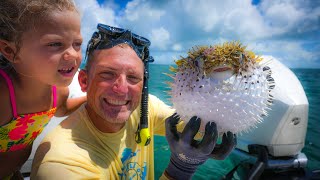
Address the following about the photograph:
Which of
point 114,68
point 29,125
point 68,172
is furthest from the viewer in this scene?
point 29,125

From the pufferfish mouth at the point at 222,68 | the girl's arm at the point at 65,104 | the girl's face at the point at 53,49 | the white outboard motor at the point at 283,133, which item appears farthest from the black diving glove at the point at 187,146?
the white outboard motor at the point at 283,133

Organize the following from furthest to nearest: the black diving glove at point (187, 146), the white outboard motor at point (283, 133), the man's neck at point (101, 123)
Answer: the white outboard motor at point (283, 133) → the man's neck at point (101, 123) → the black diving glove at point (187, 146)

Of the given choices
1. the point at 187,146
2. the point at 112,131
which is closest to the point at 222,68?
the point at 187,146

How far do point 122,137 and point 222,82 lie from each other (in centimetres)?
92

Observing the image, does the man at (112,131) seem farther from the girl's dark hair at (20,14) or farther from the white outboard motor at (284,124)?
the white outboard motor at (284,124)

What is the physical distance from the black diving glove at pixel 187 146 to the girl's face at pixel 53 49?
0.91m

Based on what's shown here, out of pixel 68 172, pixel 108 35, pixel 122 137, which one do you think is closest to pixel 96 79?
pixel 108 35

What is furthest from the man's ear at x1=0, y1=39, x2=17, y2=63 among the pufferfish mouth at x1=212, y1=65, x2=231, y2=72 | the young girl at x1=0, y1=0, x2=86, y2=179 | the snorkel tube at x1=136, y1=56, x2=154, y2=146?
the pufferfish mouth at x1=212, y1=65, x2=231, y2=72

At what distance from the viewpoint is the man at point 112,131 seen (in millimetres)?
1795

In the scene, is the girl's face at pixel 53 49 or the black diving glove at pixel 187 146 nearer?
the girl's face at pixel 53 49

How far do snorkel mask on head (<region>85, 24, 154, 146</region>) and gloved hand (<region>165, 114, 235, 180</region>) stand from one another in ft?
0.66

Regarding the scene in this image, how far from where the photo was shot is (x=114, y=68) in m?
1.92

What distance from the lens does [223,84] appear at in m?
1.78

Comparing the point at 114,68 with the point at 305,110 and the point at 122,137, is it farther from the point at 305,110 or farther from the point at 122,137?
the point at 305,110
